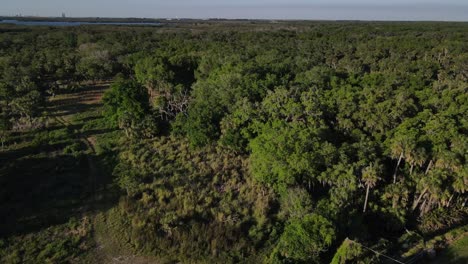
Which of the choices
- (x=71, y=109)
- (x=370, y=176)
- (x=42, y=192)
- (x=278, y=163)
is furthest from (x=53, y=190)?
(x=370, y=176)

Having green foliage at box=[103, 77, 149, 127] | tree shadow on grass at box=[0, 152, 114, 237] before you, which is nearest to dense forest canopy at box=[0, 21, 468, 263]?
green foliage at box=[103, 77, 149, 127]

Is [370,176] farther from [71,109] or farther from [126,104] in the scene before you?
[71,109]

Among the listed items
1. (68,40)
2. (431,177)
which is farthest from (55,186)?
(68,40)

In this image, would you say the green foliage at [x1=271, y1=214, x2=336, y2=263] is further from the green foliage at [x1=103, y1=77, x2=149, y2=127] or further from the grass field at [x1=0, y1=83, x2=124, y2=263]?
the green foliage at [x1=103, y1=77, x2=149, y2=127]

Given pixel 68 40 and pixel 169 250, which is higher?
pixel 68 40

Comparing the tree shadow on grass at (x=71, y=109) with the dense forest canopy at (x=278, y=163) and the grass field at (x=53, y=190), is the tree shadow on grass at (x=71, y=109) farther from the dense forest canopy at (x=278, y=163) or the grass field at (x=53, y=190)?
the dense forest canopy at (x=278, y=163)

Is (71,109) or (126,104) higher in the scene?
(126,104)

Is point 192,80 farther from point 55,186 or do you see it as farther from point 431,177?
point 431,177
